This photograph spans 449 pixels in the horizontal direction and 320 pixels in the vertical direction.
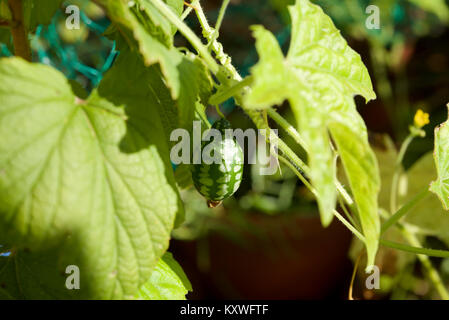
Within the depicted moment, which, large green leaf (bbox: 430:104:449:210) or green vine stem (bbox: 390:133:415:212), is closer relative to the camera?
large green leaf (bbox: 430:104:449:210)

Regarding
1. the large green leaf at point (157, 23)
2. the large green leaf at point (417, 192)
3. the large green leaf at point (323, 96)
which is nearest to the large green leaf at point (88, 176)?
the large green leaf at point (157, 23)

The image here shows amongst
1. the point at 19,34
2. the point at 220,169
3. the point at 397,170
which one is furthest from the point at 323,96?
the point at 397,170

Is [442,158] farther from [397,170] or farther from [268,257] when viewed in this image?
[268,257]

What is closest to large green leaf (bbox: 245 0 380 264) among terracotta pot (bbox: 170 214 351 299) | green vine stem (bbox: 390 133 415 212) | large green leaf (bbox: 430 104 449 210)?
large green leaf (bbox: 430 104 449 210)

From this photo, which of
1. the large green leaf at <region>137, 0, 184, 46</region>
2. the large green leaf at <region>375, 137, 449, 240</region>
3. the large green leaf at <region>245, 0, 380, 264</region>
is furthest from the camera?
the large green leaf at <region>375, 137, 449, 240</region>

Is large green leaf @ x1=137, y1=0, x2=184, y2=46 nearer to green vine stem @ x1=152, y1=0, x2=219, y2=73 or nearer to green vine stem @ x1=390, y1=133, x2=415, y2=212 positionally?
green vine stem @ x1=152, y1=0, x2=219, y2=73

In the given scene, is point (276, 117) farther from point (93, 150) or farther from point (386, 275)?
point (386, 275)
